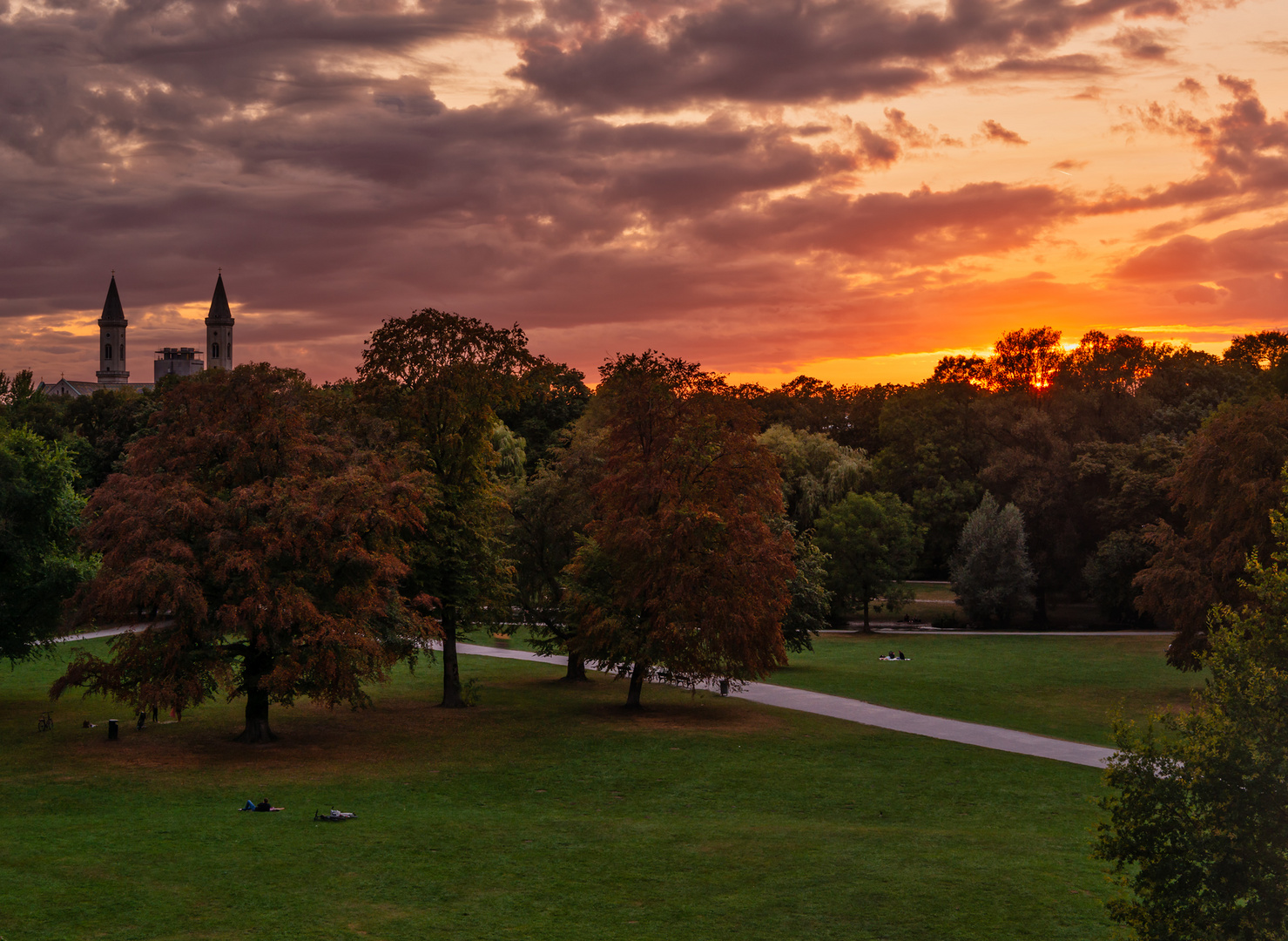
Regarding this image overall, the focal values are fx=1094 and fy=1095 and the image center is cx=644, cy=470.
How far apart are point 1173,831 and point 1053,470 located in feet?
222

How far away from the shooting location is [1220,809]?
1099 cm

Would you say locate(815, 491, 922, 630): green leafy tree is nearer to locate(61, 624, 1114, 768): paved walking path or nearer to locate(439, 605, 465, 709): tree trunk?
locate(61, 624, 1114, 768): paved walking path

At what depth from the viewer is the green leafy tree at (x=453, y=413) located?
34875 millimetres

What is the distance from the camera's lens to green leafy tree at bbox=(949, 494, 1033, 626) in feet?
222

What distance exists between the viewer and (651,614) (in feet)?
112

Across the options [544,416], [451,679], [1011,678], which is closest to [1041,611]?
[1011,678]

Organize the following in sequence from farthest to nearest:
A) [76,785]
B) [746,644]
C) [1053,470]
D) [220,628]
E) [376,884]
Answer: [1053,470] < [746,644] < [220,628] < [76,785] < [376,884]

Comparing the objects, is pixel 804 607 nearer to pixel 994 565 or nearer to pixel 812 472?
pixel 994 565

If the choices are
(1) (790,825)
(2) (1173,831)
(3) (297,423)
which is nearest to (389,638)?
(3) (297,423)

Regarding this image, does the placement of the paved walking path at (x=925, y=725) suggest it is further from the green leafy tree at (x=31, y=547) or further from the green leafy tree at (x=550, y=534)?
the green leafy tree at (x=31, y=547)

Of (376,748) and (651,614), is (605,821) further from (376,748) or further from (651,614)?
(651,614)

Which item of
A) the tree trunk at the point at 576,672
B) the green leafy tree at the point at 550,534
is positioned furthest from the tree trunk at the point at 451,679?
the tree trunk at the point at 576,672

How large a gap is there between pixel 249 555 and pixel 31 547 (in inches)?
410

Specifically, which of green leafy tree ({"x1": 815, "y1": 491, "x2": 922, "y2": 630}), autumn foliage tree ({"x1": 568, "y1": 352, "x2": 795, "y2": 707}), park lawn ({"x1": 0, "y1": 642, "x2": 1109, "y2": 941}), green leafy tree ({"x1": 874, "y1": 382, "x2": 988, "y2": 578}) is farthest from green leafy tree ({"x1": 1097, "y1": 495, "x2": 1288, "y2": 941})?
green leafy tree ({"x1": 874, "y1": 382, "x2": 988, "y2": 578})
